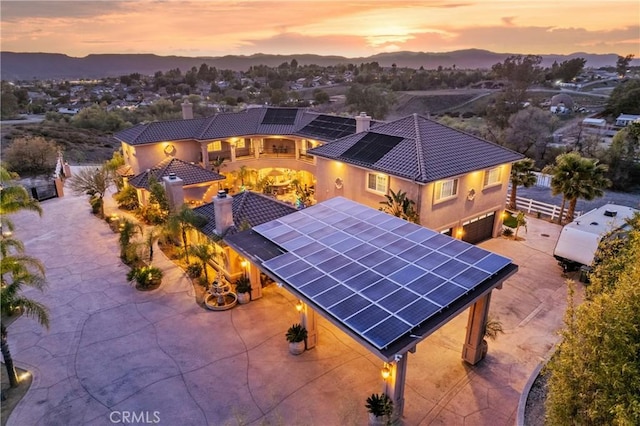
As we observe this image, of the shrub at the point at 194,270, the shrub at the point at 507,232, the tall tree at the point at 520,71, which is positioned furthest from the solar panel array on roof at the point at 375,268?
the tall tree at the point at 520,71

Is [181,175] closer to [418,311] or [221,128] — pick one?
[221,128]

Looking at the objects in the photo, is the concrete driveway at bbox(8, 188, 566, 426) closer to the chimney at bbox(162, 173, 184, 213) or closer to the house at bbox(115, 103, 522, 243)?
the chimney at bbox(162, 173, 184, 213)

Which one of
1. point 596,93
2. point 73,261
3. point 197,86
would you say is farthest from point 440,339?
point 197,86

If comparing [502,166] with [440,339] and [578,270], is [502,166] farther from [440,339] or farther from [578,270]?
[440,339]

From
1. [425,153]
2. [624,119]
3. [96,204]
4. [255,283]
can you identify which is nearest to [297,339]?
[255,283]

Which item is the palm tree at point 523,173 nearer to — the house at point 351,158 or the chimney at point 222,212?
the house at point 351,158

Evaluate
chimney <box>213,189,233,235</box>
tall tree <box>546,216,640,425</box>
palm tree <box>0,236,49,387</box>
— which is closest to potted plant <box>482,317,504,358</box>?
tall tree <box>546,216,640,425</box>
